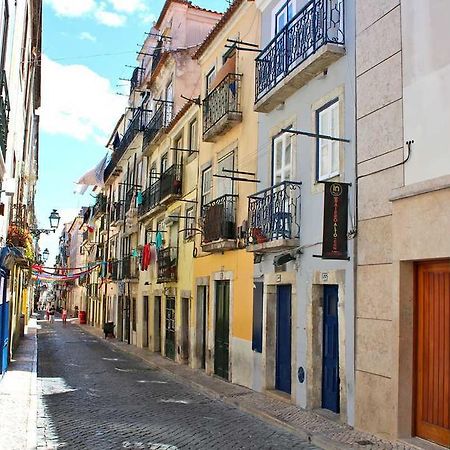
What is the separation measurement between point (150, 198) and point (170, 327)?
5.13 metres

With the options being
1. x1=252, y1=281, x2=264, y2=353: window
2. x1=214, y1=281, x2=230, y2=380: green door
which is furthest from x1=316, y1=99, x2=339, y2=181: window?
x1=214, y1=281, x2=230, y2=380: green door

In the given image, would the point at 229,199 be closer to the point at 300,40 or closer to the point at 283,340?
the point at 283,340

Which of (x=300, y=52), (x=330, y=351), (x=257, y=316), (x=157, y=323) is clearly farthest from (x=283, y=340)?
(x=157, y=323)

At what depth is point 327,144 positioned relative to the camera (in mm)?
10250

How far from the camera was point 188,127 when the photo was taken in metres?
19.0

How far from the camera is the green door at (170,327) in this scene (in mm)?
19938

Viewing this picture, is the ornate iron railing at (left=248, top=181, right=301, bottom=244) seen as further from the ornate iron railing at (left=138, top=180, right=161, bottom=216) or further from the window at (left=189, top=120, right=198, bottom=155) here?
the ornate iron railing at (left=138, top=180, right=161, bottom=216)

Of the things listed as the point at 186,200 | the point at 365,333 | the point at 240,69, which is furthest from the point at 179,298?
the point at 365,333

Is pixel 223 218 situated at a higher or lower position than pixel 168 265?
higher

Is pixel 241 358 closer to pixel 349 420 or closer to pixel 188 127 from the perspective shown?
pixel 349 420

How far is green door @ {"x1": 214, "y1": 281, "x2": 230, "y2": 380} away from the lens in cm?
1463

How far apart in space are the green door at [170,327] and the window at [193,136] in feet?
16.9

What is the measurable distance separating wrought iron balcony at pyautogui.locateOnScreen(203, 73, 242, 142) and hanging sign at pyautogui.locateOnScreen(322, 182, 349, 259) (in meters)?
5.79

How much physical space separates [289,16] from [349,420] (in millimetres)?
7884
